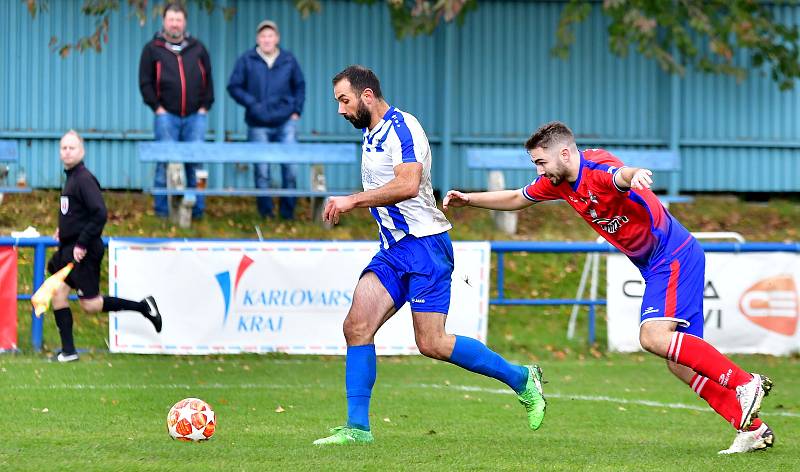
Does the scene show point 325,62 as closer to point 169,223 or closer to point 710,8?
point 169,223

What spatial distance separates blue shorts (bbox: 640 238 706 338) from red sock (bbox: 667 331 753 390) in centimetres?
14

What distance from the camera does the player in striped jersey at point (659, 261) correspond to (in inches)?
297

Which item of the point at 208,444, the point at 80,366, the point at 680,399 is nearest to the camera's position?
the point at 208,444

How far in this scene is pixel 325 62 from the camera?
19.4 m

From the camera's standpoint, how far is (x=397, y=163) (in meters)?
7.77

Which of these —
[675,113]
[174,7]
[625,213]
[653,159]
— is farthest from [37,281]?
[675,113]

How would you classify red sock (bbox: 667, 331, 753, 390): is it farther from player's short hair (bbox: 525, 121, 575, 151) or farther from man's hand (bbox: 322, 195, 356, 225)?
man's hand (bbox: 322, 195, 356, 225)

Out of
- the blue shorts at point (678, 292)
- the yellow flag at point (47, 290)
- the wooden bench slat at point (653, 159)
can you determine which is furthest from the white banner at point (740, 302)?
the blue shorts at point (678, 292)

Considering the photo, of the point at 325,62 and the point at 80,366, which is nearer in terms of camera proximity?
the point at 80,366

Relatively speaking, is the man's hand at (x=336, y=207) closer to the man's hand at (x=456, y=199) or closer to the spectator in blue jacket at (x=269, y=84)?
the man's hand at (x=456, y=199)

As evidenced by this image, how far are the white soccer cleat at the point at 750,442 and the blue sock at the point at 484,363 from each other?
119 cm

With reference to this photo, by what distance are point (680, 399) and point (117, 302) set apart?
4.78 m

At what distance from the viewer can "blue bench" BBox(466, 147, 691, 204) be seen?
17656 mm

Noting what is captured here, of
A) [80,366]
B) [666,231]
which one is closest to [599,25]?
[80,366]
